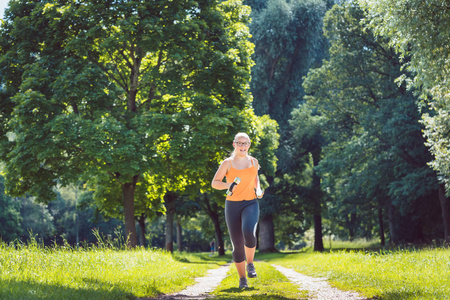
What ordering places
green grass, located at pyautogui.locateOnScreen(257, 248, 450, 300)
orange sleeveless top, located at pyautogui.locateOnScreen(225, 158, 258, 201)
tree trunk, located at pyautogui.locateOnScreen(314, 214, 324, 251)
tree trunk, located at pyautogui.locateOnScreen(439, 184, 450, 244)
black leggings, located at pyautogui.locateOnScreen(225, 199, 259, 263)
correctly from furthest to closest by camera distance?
1. tree trunk, located at pyautogui.locateOnScreen(314, 214, 324, 251)
2. tree trunk, located at pyautogui.locateOnScreen(439, 184, 450, 244)
3. orange sleeveless top, located at pyautogui.locateOnScreen(225, 158, 258, 201)
4. black leggings, located at pyautogui.locateOnScreen(225, 199, 259, 263)
5. green grass, located at pyautogui.locateOnScreen(257, 248, 450, 300)

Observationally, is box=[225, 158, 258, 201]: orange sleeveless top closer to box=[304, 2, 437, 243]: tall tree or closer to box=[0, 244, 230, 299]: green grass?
box=[0, 244, 230, 299]: green grass

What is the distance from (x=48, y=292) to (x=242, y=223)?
10.2ft

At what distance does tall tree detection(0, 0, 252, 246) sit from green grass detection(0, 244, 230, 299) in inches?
224

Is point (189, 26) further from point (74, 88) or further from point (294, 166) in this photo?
point (294, 166)

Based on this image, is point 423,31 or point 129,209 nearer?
point 423,31

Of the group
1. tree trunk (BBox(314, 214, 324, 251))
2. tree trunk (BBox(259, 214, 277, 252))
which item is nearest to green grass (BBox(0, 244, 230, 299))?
tree trunk (BBox(259, 214, 277, 252))

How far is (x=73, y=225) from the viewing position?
276 ft

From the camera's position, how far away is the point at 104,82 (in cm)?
1791

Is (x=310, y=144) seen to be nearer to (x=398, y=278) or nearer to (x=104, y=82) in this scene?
(x=104, y=82)

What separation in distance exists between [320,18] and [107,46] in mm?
22221

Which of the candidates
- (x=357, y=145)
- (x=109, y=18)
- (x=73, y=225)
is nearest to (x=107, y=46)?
(x=109, y=18)

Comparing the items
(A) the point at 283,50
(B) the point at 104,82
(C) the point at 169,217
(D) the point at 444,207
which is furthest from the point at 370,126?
(B) the point at 104,82

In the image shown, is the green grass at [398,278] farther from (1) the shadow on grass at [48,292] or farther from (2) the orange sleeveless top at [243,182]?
(1) the shadow on grass at [48,292]

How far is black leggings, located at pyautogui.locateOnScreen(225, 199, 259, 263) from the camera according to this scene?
7648 millimetres
